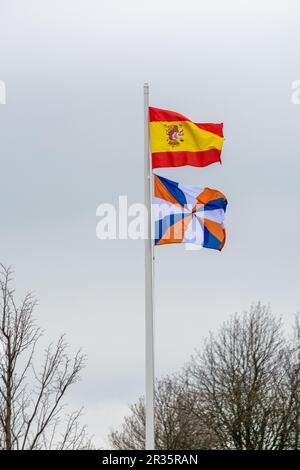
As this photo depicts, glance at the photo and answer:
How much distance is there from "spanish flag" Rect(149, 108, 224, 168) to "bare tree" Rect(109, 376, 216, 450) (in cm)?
2721

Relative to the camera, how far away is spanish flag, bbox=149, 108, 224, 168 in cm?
1727

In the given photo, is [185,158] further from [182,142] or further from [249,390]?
[249,390]

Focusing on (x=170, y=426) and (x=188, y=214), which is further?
(x=170, y=426)

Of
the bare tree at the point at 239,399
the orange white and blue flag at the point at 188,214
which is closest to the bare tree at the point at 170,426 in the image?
the bare tree at the point at 239,399

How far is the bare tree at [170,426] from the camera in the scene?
141 feet

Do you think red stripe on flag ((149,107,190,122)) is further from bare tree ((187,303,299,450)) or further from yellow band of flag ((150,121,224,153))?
bare tree ((187,303,299,450))

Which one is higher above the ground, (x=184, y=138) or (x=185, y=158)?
(x=184, y=138)

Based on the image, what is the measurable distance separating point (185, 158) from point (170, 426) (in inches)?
1170

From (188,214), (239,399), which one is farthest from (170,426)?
(188,214)

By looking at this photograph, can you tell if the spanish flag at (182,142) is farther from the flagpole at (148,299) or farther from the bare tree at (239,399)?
the bare tree at (239,399)

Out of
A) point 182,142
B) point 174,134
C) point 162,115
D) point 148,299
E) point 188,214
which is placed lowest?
point 148,299

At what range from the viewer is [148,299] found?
16.5 m
